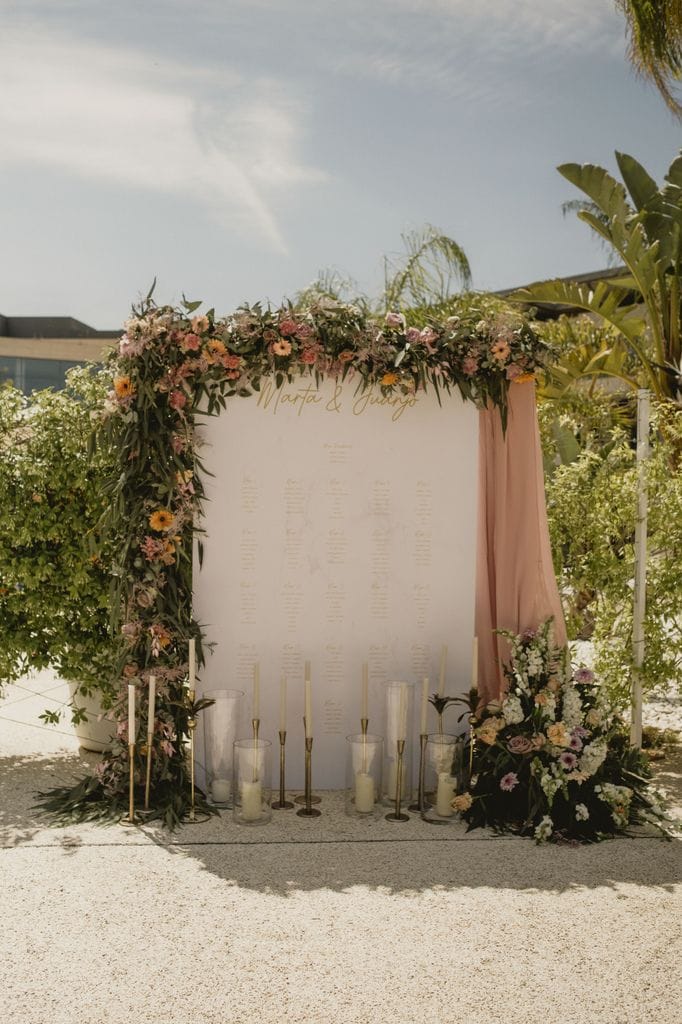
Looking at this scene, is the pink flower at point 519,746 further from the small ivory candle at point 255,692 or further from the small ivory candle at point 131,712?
the small ivory candle at point 131,712

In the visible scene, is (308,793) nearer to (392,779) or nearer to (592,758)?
(392,779)

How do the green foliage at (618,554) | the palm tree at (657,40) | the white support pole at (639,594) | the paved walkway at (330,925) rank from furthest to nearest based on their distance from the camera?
the palm tree at (657,40), the green foliage at (618,554), the white support pole at (639,594), the paved walkway at (330,925)

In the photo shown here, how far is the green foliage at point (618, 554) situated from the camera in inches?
208

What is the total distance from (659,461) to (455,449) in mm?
1244

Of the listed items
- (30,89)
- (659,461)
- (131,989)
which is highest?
(30,89)

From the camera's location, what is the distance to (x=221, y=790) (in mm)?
4609

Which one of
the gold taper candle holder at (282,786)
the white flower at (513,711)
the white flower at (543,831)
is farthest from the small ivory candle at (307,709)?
the white flower at (543,831)

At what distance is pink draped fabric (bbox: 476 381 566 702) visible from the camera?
498 centimetres

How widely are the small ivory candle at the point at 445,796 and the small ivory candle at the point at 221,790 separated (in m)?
1.00

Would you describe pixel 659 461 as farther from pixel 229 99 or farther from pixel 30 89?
pixel 30 89

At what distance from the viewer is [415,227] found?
10727 mm

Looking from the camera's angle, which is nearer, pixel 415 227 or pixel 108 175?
pixel 108 175

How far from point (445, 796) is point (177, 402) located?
7.38 ft

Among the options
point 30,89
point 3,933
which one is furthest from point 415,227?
point 3,933
